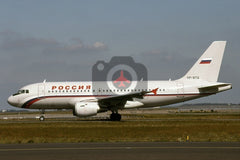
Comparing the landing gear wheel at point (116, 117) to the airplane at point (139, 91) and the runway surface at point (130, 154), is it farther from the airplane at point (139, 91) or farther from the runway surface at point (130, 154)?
the runway surface at point (130, 154)

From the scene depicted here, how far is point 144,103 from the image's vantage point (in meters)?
37.1

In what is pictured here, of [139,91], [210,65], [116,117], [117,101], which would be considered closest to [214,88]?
[210,65]

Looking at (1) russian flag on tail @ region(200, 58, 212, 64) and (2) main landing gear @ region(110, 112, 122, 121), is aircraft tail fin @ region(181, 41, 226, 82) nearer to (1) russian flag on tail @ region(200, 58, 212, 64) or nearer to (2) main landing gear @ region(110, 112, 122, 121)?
(1) russian flag on tail @ region(200, 58, 212, 64)

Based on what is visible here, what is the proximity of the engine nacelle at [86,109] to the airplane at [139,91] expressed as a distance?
1309mm

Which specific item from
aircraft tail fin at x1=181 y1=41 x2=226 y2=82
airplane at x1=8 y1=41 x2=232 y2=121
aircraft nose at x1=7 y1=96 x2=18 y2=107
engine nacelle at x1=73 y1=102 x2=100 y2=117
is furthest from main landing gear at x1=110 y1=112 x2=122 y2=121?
aircraft nose at x1=7 y1=96 x2=18 y2=107

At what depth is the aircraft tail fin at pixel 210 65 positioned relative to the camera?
39000mm

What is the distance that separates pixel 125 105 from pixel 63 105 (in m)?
7.17

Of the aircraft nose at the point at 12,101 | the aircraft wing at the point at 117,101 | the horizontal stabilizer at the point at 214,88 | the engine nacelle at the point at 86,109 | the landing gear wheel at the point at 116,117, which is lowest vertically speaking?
the landing gear wheel at the point at 116,117

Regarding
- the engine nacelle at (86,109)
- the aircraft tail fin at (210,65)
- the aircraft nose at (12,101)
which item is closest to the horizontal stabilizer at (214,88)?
the aircraft tail fin at (210,65)

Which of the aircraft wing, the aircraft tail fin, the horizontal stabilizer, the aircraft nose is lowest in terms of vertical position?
the aircraft wing

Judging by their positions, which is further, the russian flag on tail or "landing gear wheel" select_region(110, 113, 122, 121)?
the russian flag on tail

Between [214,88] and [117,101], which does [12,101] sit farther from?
[214,88]

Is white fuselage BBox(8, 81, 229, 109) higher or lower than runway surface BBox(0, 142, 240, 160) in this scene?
higher

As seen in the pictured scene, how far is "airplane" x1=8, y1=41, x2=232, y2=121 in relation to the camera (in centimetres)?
3691
